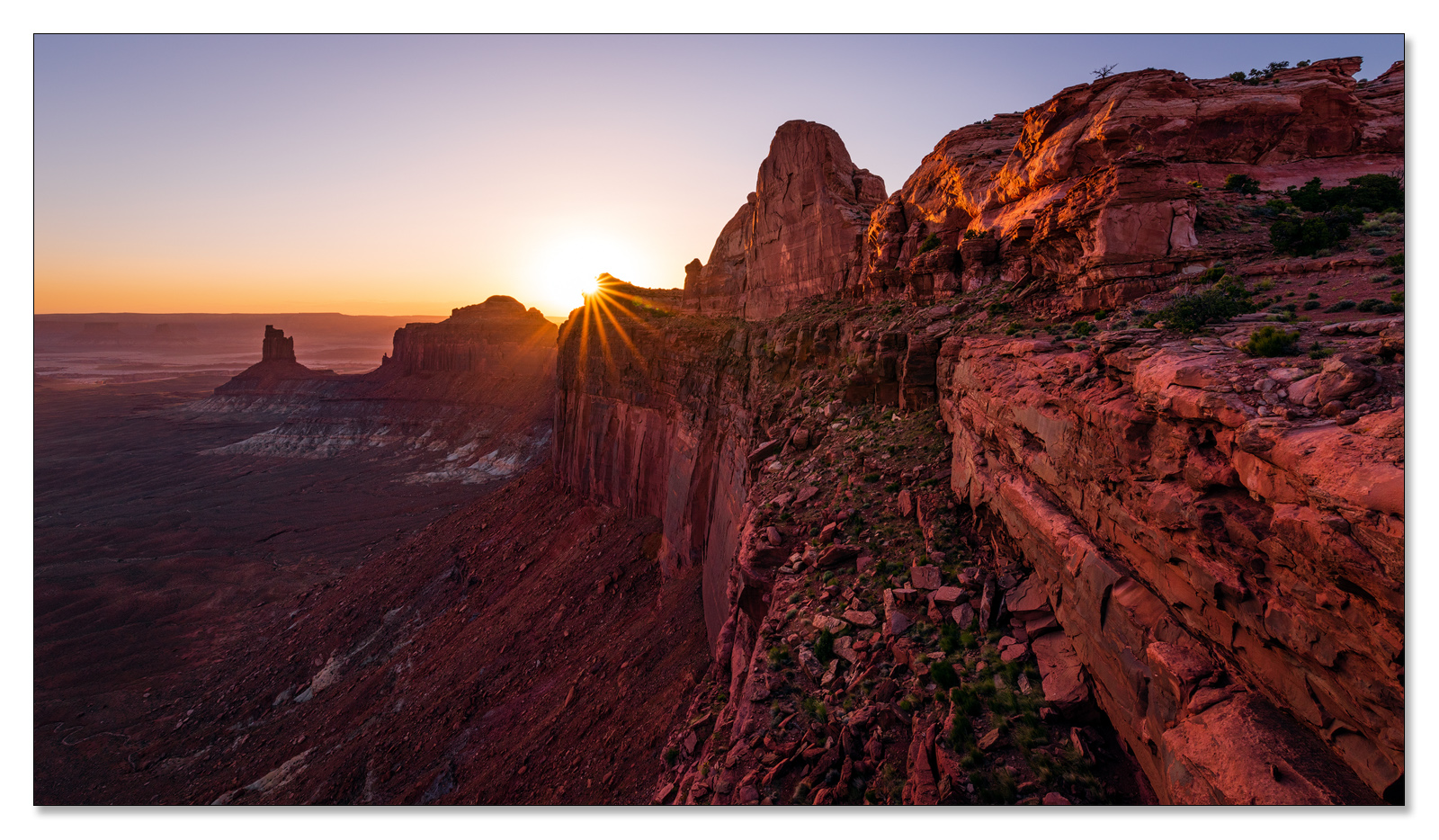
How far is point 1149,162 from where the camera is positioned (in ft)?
40.9

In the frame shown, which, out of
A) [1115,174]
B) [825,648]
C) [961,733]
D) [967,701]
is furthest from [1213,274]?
[825,648]

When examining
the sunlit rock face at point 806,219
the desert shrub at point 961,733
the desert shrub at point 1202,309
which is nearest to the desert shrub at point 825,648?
the desert shrub at point 961,733

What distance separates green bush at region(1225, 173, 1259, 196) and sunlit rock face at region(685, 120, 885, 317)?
1575cm

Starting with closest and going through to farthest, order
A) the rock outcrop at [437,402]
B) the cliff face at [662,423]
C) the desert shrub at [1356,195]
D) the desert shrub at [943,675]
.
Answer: the desert shrub at [943,675], the desert shrub at [1356,195], the cliff face at [662,423], the rock outcrop at [437,402]

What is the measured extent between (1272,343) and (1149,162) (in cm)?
706

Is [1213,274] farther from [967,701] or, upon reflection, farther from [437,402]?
[437,402]

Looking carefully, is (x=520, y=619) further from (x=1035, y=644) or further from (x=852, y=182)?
(x=852, y=182)

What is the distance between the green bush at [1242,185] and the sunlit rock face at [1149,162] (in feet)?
1.04

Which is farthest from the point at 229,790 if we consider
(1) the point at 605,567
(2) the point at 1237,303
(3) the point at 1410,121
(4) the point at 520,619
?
(3) the point at 1410,121

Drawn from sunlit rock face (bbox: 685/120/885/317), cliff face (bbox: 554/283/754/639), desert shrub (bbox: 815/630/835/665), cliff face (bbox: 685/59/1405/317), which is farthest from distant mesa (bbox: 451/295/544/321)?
desert shrub (bbox: 815/630/835/665)

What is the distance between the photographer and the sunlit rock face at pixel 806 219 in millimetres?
30484

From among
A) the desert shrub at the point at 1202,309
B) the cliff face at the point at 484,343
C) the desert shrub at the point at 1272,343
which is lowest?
the desert shrub at the point at 1272,343

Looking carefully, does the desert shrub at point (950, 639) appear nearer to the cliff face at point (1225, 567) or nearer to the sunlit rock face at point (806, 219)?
the cliff face at point (1225, 567)

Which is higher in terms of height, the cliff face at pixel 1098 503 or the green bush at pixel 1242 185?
the green bush at pixel 1242 185
